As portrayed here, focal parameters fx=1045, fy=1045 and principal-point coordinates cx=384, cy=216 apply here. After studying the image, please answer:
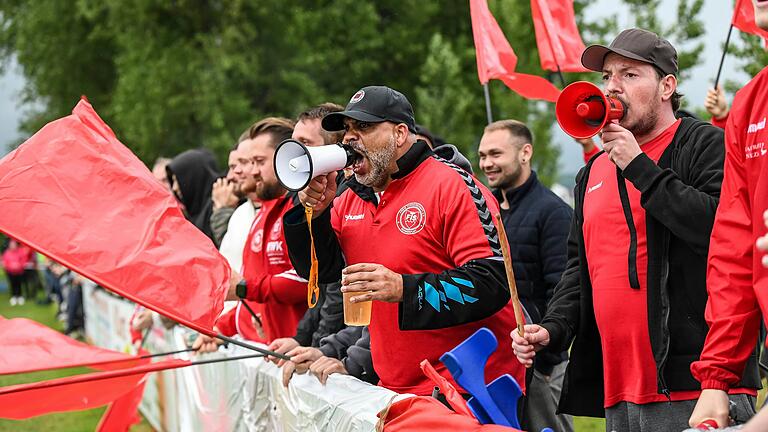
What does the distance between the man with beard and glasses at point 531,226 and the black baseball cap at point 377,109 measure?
1572mm

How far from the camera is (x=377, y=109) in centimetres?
427

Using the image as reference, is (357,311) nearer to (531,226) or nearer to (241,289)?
(241,289)

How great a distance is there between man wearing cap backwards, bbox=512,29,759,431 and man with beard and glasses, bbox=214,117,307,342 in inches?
74.1

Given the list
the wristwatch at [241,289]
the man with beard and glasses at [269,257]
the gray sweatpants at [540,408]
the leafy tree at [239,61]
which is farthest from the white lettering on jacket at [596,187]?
the leafy tree at [239,61]

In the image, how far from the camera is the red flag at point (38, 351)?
14.5 feet

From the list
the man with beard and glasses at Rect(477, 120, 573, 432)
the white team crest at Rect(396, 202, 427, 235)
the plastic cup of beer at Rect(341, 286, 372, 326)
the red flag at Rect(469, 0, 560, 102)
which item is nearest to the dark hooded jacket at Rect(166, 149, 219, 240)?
the red flag at Rect(469, 0, 560, 102)

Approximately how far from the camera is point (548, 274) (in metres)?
5.68

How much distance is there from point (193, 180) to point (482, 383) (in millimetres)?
6147

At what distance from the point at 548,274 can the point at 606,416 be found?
1953 millimetres

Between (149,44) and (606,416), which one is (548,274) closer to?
(606,416)

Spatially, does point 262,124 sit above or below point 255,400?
above

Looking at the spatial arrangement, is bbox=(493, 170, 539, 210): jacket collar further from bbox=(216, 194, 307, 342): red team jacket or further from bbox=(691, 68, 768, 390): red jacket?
bbox=(691, 68, 768, 390): red jacket

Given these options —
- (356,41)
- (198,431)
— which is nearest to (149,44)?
(356,41)

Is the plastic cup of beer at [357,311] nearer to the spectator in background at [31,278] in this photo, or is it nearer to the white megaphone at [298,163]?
the white megaphone at [298,163]
